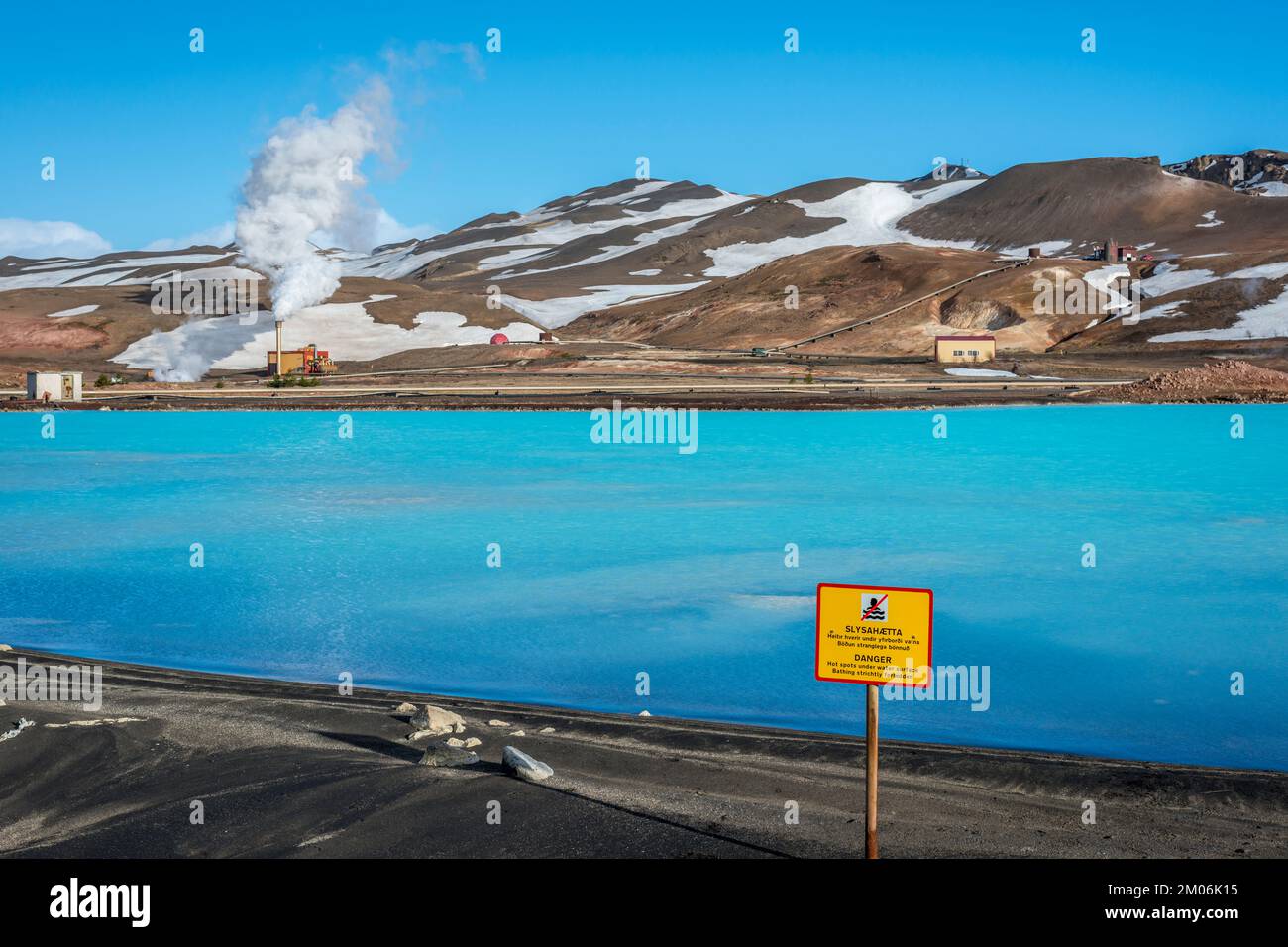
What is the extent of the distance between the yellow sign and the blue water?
4831mm

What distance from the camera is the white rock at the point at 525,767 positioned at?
8906mm

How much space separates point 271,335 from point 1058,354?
5670cm

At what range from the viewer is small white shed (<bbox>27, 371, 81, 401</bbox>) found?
6562cm

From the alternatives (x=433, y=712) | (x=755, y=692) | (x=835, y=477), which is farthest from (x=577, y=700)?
(x=835, y=477)

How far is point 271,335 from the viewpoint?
301 feet

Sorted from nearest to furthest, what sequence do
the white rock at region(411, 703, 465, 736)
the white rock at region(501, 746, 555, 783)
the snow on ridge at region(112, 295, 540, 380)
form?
the white rock at region(501, 746, 555, 783)
the white rock at region(411, 703, 465, 736)
the snow on ridge at region(112, 295, 540, 380)

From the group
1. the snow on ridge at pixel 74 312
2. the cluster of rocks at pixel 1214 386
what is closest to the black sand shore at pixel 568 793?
the cluster of rocks at pixel 1214 386

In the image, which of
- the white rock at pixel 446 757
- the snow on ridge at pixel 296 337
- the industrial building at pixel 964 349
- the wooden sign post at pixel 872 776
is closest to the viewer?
the wooden sign post at pixel 872 776

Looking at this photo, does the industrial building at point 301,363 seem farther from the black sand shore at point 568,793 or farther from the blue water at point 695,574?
the black sand shore at point 568,793

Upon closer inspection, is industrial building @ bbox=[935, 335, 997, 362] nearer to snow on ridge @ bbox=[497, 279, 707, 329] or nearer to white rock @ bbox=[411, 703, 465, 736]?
snow on ridge @ bbox=[497, 279, 707, 329]

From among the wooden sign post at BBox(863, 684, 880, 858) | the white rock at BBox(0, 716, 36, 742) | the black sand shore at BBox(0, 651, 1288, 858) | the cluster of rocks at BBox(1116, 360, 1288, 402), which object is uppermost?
the cluster of rocks at BBox(1116, 360, 1288, 402)

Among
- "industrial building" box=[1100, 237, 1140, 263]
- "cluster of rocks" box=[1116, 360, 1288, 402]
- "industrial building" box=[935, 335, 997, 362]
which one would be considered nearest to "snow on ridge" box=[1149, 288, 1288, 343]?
"industrial building" box=[935, 335, 997, 362]

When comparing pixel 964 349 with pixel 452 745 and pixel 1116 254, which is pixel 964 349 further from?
pixel 452 745
